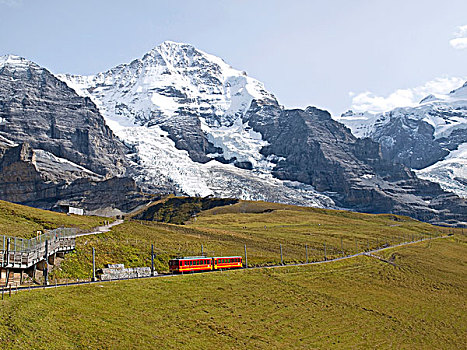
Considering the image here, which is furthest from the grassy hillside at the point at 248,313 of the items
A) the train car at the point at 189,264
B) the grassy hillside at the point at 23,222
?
the grassy hillside at the point at 23,222

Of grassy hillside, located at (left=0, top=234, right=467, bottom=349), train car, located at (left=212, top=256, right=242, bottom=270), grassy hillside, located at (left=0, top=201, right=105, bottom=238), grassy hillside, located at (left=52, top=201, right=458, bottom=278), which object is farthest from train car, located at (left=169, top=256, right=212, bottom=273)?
grassy hillside, located at (left=0, top=201, right=105, bottom=238)

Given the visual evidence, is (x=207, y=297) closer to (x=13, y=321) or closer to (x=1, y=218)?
(x=13, y=321)

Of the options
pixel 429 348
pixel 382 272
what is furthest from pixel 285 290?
pixel 382 272

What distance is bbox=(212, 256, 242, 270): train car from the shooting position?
64.2m

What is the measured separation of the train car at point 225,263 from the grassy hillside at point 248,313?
3305 millimetres

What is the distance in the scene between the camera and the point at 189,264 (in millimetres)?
60125

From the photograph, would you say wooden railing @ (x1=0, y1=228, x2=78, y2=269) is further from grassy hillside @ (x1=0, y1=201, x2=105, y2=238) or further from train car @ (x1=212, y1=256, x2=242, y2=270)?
train car @ (x1=212, y1=256, x2=242, y2=270)

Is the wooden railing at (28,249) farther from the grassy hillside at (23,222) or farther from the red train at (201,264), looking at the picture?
the grassy hillside at (23,222)

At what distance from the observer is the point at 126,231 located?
86312 mm

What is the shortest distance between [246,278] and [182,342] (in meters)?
24.0

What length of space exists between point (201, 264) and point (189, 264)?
7.34 feet

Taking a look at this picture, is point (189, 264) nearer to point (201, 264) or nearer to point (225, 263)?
point (201, 264)

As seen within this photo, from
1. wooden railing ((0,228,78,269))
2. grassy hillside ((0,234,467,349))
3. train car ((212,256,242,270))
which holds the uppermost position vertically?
wooden railing ((0,228,78,269))

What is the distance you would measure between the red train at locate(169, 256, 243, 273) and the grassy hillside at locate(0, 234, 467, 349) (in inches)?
121
